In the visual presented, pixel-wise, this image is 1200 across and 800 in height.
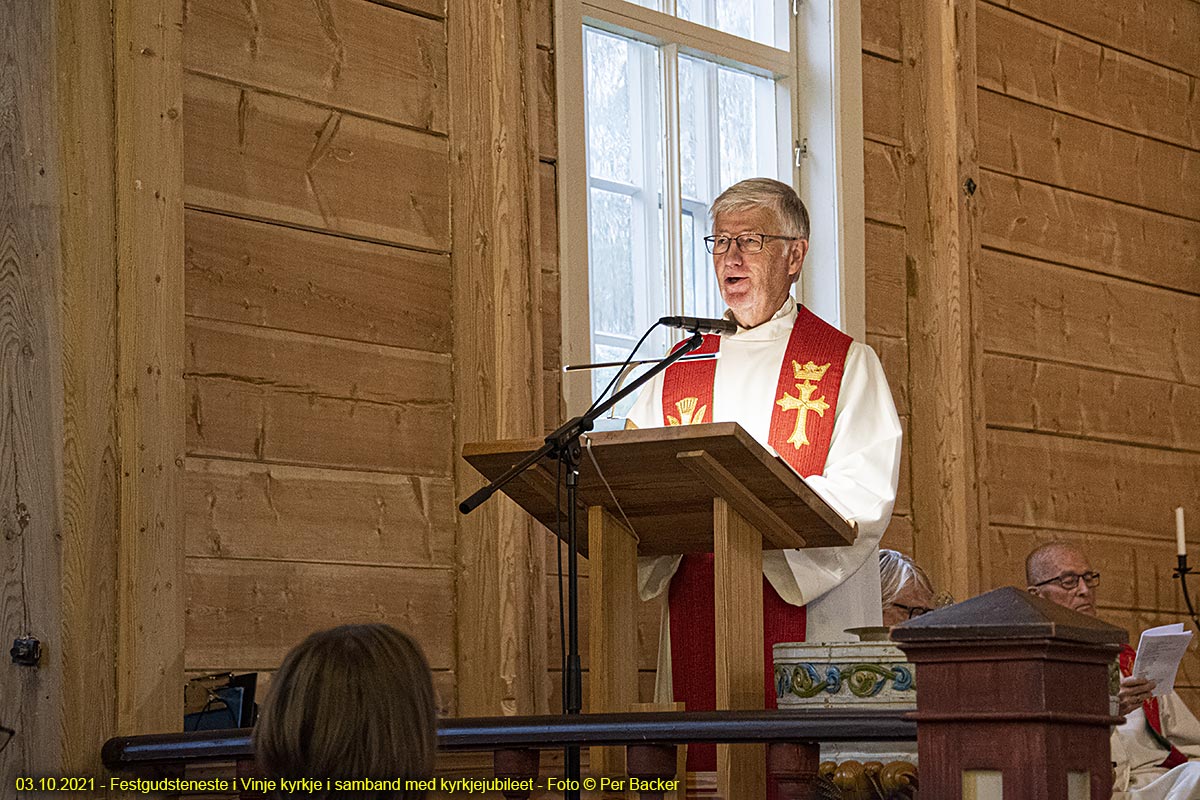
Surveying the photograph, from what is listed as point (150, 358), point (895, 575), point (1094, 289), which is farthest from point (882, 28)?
point (150, 358)

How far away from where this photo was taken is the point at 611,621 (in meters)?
3.70

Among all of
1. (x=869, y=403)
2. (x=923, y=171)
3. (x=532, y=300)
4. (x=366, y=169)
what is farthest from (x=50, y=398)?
(x=923, y=171)

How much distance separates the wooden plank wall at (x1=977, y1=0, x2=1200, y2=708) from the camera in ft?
21.5

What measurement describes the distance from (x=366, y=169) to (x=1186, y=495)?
13.1 feet

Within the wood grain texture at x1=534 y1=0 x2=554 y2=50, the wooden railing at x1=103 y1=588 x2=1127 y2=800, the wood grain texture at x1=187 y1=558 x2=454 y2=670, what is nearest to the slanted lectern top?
the wood grain texture at x1=187 y1=558 x2=454 y2=670

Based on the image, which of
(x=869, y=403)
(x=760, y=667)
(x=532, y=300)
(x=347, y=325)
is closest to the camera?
(x=760, y=667)

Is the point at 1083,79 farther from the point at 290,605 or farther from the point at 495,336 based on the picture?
the point at 290,605

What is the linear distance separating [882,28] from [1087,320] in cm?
146

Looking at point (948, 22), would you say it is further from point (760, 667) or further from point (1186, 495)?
point (760, 667)

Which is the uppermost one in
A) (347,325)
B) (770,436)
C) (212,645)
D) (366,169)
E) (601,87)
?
(601,87)

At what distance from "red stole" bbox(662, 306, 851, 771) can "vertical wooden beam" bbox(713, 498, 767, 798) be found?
209 mm

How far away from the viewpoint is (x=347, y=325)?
4.65 m

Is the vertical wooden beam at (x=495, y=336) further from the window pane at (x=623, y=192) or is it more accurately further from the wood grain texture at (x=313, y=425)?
the window pane at (x=623, y=192)

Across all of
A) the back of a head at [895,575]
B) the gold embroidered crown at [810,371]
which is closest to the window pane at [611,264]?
the back of a head at [895,575]
